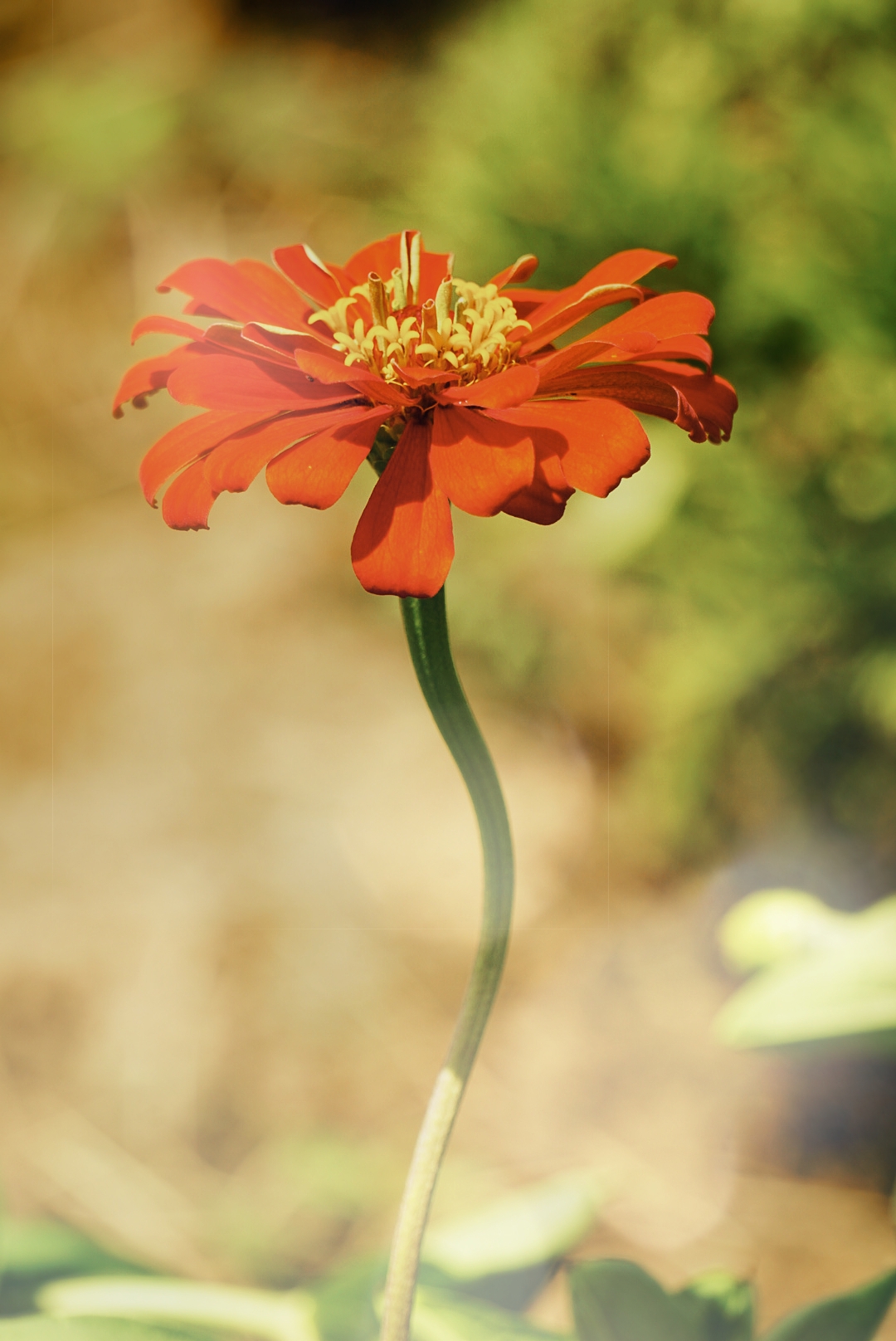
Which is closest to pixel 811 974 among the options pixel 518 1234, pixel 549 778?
pixel 518 1234

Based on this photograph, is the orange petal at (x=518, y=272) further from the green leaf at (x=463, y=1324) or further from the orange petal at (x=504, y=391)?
the green leaf at (x=463, y=1324)

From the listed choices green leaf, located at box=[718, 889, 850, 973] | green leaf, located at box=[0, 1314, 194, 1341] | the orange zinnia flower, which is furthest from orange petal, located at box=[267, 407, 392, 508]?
green leaf, located at box=[718, 889, 850, 973]

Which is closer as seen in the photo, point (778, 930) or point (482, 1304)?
point (482, 1304)

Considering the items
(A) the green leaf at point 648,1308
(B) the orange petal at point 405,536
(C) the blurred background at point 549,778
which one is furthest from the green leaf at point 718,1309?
(B) the orange petal at point 405,536

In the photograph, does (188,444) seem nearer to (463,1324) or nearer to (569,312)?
(569,312)

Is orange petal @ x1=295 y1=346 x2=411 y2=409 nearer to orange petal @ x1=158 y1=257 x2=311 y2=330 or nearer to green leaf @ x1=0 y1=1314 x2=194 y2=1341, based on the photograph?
orange petal @ x1=158 y1=257 x2=311 y2=330

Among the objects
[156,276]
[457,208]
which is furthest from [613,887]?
[156,276]

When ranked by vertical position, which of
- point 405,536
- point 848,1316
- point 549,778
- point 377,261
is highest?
point 549,778
